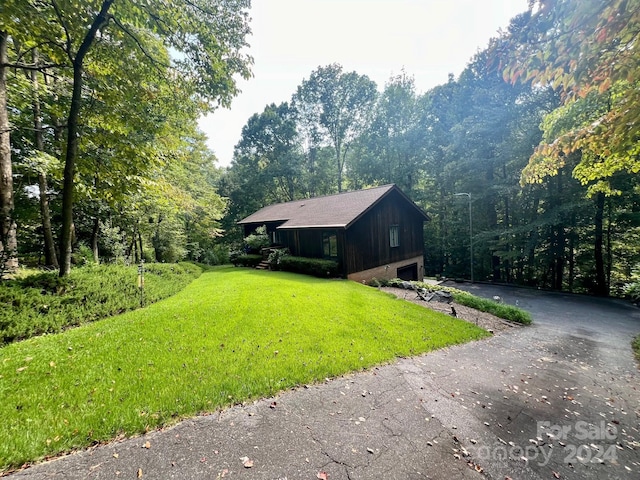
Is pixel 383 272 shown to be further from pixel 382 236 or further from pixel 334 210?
pixel 334 210

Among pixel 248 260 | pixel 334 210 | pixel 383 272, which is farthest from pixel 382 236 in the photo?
pixel 248 260

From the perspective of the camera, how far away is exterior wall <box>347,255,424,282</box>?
14.9m

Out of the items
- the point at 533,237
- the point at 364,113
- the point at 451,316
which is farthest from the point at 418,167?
the point at 451,316

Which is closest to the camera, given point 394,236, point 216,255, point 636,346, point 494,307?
point 636,346

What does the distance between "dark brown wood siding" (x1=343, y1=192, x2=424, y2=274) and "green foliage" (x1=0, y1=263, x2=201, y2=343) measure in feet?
30.8

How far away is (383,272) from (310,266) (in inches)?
184

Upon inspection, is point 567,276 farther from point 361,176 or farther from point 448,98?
point 361,176

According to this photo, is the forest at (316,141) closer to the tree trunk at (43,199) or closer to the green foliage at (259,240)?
the tree trunk at (43,199)

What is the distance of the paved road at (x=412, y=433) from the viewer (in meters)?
2.72

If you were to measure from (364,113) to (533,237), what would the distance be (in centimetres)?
2194

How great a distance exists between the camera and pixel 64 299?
6301 millimetres

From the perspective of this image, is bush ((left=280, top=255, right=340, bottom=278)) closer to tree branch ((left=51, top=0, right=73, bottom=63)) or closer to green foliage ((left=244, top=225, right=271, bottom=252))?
green foliage ((left=244, top=225, right=271, bottom=252))

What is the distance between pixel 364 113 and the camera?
31.5 meters

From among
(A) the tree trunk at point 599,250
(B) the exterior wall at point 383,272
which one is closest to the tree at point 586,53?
(B) the exterior wall at point 383,272
